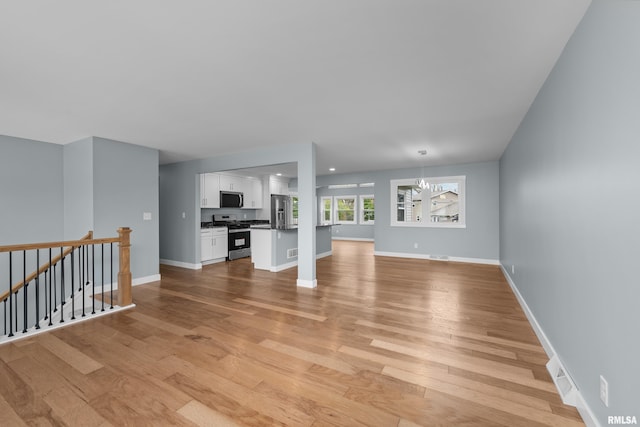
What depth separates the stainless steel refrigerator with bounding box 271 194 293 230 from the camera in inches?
258

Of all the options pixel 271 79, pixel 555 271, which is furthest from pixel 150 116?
pixel 555 271

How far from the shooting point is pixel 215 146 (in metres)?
4.79

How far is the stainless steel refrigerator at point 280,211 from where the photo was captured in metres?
6.55

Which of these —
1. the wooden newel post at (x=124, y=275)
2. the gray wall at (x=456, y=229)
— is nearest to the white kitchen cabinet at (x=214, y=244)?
the wooden newel post at (x=124, y=275)

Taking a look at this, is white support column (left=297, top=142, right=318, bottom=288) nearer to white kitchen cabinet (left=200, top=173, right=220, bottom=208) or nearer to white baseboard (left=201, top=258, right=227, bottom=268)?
white baseboard (left=201, top=258, right=227, bottom=268)

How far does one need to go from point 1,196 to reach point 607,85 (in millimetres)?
6819

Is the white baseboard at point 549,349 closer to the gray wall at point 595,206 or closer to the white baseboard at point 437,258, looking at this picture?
the gray wall at point 595,206

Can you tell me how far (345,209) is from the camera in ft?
38.0

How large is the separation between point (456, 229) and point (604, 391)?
5760mm

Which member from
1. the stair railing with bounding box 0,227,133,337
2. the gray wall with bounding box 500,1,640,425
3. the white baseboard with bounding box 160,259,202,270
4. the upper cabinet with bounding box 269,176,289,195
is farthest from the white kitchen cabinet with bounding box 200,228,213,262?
the gray wall with bounding box 500,1,640,425

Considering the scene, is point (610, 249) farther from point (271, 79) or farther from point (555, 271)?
point (271, 79)

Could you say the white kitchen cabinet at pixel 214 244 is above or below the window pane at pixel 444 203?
below

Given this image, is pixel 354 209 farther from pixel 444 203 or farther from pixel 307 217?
pixel 307 217

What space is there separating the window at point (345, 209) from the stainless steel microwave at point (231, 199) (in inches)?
195
